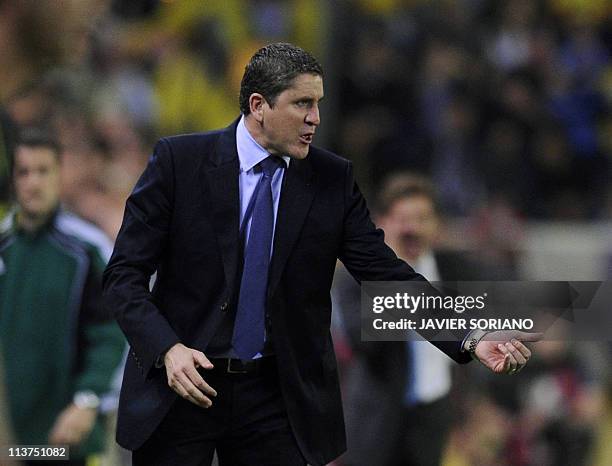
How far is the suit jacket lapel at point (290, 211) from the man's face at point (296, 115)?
0.37ft

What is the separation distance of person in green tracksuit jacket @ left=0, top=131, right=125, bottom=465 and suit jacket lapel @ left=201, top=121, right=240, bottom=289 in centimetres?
169

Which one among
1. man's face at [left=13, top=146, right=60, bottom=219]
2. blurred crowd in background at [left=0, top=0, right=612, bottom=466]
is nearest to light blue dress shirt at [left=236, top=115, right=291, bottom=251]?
man's face at [left=13, top=146, right=60, bottom=219]

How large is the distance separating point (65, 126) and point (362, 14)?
2.81 metres

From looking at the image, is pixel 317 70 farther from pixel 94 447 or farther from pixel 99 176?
pixel 99 176

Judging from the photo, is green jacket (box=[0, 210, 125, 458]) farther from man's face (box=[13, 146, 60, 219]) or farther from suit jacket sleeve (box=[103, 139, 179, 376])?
suit jacket sleeve (box=[103, 139, 179, 376])

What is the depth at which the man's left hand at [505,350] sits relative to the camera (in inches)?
157

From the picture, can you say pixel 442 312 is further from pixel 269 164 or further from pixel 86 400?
pixel 86 400

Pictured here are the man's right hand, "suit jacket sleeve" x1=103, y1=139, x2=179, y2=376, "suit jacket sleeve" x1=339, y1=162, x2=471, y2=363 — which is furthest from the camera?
"suit jacket sleeve" x1=339, y1=162, x2=471, y2=363

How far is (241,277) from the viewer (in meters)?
4.06

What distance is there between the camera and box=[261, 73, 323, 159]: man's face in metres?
4.02

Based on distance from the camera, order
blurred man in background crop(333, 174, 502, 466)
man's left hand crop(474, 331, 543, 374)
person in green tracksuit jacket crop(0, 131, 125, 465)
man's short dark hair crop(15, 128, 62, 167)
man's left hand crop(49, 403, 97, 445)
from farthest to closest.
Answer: blurred man in background crop(333, 174, 502, 466) < man's short dark hair crop(15, 128, 62, 167) < person in green tracksuit jacket crop(0, 131, 125, 465) < man's left hand crop(49, 403, 97, 445) < man's left hand crop(474, 331, 543, 374)

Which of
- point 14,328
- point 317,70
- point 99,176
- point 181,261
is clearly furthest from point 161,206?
point 99,176

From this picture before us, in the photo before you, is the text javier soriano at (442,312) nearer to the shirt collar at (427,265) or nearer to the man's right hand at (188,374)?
the man's right hand at (188,374)

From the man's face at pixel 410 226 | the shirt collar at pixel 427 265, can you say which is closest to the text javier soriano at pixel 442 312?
the shirt collar at pixel 427 265
